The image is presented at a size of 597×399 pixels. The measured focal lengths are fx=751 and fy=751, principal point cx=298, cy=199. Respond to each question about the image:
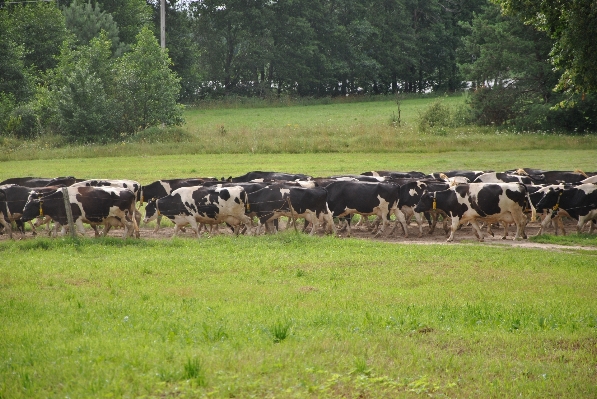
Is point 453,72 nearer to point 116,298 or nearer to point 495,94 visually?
point 495,94

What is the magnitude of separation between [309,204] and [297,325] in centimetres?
1204

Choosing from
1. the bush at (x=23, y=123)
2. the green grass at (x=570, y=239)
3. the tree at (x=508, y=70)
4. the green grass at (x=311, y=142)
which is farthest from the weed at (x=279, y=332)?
the bush at (x=23, y=123)

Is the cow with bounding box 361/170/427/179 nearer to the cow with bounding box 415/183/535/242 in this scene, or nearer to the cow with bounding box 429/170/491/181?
the cow with bounding box 429/170/491/181

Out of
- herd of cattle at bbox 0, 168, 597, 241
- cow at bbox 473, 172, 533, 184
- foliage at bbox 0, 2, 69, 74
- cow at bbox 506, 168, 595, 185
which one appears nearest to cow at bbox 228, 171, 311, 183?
herd of cattle at bbox 0, 168, 597, 241

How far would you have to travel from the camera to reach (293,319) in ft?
33.0

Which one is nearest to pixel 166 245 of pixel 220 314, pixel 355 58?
pixel 220 314

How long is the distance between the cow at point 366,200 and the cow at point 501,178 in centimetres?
378

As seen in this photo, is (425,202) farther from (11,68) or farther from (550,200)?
(11,68)

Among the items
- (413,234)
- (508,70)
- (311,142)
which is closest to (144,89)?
(311,142)

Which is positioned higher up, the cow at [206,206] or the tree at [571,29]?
the tree at [571,29]

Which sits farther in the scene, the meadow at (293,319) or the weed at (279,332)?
the weed at (279,332)

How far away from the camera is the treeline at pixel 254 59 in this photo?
5251 centimetres

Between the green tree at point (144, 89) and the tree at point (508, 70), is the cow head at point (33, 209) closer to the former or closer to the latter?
the green tree at point (144, 89)

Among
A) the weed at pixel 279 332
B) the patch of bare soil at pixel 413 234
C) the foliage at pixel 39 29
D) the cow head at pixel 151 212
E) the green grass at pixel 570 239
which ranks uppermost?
the foliage at pixel 39 29
